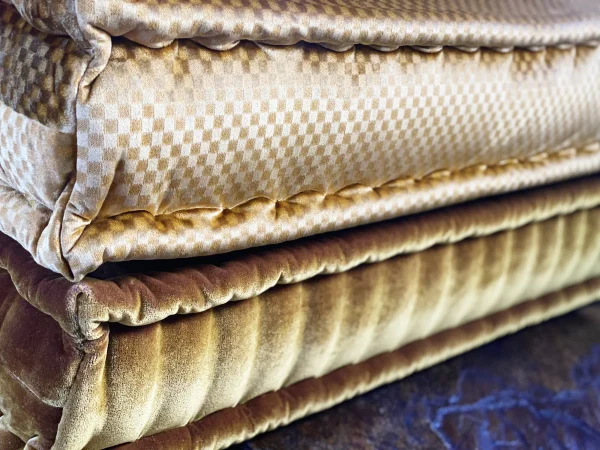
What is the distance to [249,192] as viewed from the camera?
1.62 ft

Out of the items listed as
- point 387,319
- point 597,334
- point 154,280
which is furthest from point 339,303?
point 597,334

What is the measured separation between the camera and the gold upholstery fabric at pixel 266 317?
0.44 meters

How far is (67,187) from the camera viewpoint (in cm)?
41

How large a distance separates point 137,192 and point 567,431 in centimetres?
50

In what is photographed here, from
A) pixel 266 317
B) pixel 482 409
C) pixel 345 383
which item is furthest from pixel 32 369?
pixel 482 409

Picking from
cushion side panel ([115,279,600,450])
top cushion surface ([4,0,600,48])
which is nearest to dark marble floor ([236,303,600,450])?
cushion side panel ([115,279,600,450])

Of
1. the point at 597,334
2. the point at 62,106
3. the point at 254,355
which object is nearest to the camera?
the point at 62,106

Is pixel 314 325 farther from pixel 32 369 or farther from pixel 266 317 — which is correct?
pixel 32 369

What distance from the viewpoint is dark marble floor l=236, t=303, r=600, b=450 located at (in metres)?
0.63

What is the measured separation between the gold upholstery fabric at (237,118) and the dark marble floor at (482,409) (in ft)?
0.66

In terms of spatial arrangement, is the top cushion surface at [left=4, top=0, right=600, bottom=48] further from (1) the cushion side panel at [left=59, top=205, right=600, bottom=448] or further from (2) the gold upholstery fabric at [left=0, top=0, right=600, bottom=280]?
(1) the cushion side panel at [left=59, top=205, right=600, bottom=448]

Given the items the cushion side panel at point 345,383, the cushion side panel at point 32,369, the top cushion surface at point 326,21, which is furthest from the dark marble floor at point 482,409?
the top cushion surface at point 326,21

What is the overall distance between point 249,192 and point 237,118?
0.22ft

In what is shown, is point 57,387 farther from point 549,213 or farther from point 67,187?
point 549,213
